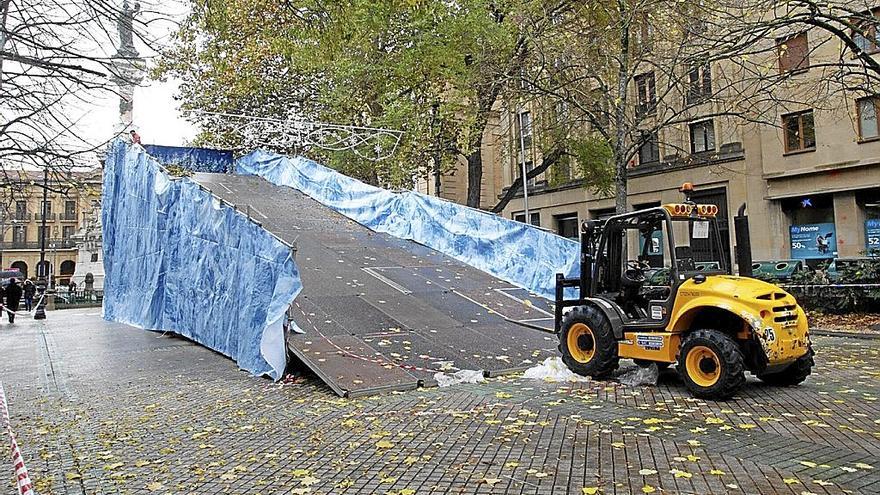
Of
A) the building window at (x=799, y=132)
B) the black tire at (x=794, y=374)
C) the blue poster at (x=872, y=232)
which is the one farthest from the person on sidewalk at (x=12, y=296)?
the blue poster at (x=872, y=232)

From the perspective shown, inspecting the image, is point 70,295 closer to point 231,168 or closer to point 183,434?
point 231,168

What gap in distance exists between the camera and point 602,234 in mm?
9133

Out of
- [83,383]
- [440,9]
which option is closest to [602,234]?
[83,383]

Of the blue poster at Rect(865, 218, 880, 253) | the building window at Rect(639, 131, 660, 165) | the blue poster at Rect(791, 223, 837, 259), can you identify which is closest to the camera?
the blue poster at Rect(865, 218, 880, 253)

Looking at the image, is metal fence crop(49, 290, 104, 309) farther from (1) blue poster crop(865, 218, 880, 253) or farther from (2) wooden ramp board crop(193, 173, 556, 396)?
(1) blue poster crop(865, 218, 880, 253)

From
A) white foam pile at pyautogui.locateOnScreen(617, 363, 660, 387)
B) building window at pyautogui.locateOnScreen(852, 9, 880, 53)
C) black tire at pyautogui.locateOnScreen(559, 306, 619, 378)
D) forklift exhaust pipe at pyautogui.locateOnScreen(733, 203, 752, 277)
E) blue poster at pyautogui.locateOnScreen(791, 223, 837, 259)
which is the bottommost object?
white foam pile at pyautogui.locateOnScreen(617, 363, 660, 387)

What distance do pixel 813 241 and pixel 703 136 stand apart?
6.97 m

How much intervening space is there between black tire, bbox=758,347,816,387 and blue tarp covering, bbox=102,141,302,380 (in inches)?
252

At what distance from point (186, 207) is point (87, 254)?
37.4m

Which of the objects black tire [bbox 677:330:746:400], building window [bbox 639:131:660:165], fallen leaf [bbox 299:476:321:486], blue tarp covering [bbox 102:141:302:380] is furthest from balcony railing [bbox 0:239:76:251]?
fallen leaf [bbox 299:476:321:486]

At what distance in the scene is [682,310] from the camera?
7887 mm

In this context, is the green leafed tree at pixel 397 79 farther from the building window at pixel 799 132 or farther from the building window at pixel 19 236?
the building window at pixel 19 236

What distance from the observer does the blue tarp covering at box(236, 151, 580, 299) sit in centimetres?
1512

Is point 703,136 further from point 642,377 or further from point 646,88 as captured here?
point 642,377
